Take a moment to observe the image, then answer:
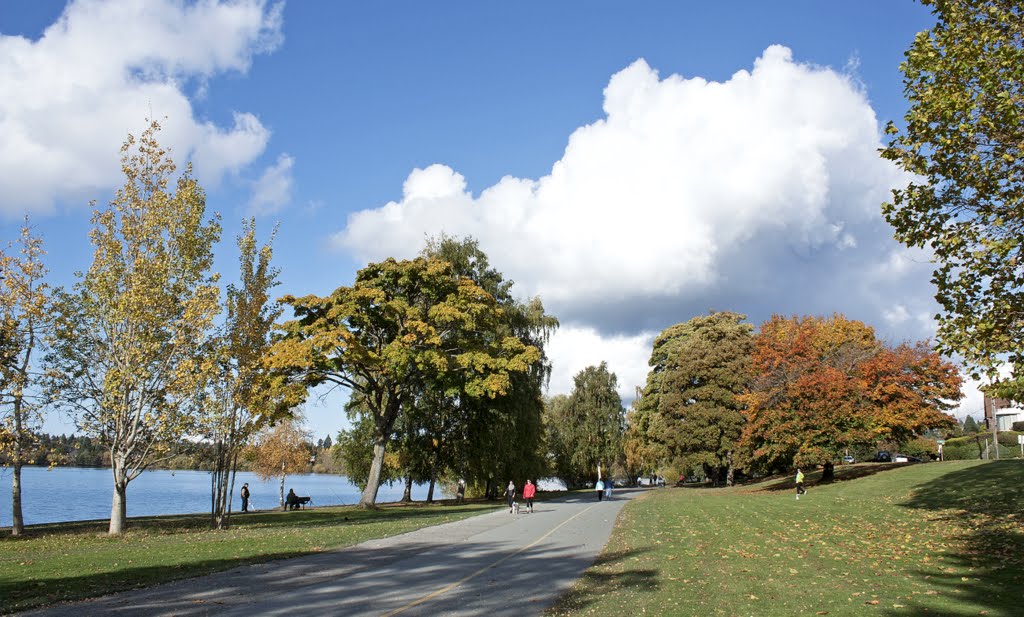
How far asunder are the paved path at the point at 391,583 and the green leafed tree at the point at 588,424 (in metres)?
43.8

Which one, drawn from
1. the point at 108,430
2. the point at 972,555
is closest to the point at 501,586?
the point at 972,555

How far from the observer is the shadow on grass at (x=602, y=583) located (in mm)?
9617

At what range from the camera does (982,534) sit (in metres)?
15.4

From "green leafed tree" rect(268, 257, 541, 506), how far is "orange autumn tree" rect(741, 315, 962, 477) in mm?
13879

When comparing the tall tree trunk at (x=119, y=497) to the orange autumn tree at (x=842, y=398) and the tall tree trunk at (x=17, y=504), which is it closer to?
the tall tree trunk at (x=17, y=504)

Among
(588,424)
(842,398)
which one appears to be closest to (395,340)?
(842,398)

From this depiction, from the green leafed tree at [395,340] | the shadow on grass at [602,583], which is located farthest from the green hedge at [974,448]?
the shadow on grass at [602,583]

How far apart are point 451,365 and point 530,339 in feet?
33.2

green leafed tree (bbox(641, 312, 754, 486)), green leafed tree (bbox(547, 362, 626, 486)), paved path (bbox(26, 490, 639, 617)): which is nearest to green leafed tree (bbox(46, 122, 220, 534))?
paved path (bbox(26, 490, 639, 617))

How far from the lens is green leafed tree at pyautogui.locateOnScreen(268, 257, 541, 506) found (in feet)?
98.9

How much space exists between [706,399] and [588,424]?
17.1m

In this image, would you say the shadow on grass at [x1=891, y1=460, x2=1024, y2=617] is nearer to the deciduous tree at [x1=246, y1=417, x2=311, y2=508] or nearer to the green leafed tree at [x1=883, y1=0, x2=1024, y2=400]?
the green leafed tree at [x1=883, y1=0, x2=1024, y2=400]

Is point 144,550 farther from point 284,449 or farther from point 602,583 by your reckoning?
point 284,449

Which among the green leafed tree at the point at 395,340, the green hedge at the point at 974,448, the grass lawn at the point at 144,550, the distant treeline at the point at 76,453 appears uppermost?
the green leafed tree at the point at 395,340
